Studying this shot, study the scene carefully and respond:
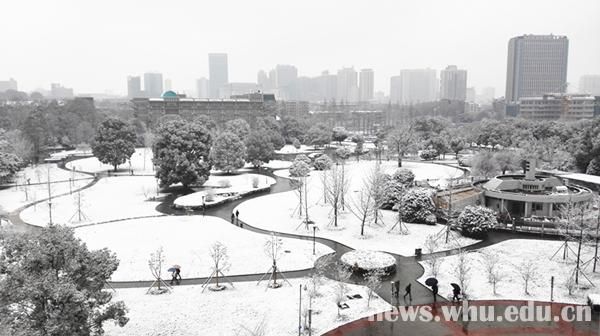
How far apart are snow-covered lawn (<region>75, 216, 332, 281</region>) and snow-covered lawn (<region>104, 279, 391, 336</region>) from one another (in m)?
2.28

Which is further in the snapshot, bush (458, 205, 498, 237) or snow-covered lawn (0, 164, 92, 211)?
snow-covered lawn (0, 164, 92, 211)

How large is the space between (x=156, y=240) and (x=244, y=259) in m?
6.44

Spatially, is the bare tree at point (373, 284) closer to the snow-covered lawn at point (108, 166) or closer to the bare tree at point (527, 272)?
the bare tree at point (527, 272)

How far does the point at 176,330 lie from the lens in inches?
630

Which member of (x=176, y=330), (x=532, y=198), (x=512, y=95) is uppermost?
(x=512, y=95)

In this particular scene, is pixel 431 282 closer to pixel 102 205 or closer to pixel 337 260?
pixel 337 260

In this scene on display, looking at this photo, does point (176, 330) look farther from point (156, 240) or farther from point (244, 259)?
point (156, 240)

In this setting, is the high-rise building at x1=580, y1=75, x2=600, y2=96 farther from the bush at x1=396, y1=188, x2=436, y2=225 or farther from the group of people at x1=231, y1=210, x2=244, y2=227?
the group of people at x1=231, y1=210, x2=244, y2=227

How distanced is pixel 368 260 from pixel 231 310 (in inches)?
286

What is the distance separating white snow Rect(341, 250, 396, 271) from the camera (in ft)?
69.3

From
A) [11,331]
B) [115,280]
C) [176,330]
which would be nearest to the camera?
[11,331]

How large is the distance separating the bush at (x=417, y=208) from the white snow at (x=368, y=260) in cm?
813

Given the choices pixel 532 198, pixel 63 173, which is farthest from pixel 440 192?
pixel 63 173

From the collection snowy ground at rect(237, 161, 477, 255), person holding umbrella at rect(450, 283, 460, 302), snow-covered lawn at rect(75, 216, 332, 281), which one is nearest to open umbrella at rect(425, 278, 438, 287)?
person holding umbrella at rect(450, 283, 460, 302)
